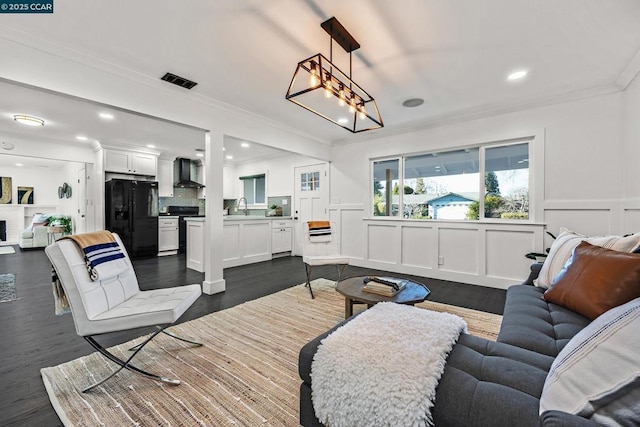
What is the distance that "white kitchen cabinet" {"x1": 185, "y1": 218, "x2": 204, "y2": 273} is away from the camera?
14.7 ft

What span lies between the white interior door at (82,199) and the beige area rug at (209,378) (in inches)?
201

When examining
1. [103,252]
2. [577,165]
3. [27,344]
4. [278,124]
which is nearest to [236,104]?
[278,124]

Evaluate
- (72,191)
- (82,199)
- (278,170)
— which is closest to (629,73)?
(278,170)

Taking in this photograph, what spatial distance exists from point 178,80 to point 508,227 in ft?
14.6

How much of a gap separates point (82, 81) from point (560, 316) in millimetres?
4041

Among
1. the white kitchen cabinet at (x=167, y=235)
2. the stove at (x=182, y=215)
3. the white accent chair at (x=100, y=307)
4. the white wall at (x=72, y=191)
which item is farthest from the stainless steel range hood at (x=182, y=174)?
the white accent chair at (x=100, y=307)

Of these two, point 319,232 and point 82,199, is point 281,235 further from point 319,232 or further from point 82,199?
point 82,199

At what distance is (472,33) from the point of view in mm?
2133

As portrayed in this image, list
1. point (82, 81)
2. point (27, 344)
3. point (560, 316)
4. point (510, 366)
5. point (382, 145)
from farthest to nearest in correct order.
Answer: point (382, 145), point (82, 81), point (27, 344), point (560, 316), point (510, 366)

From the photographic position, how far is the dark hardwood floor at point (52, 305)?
1.56 metres

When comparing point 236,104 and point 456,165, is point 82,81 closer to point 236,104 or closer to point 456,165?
point 236,104

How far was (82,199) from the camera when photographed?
591 cm

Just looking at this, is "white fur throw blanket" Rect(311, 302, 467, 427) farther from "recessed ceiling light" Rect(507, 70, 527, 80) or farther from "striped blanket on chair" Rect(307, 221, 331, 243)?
"recessed ceiling light" Rect(507, 70, 527, 80)

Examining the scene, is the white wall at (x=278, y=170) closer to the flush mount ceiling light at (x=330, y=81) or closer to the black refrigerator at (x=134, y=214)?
the black refrigerator at (x=134, y=214)
